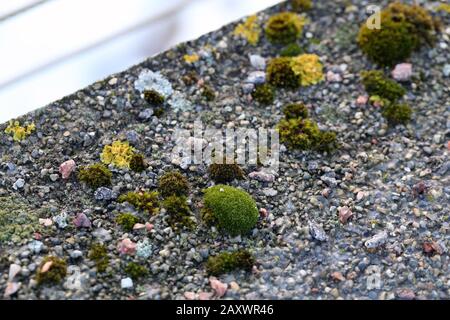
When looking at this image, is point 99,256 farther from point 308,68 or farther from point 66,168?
point 308,68

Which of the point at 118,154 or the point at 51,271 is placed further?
the point at 118,154

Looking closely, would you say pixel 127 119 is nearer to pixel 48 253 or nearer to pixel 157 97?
pixel 157 97

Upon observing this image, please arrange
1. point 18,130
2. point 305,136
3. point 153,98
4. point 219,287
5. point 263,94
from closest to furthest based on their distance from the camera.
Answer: point 219,287 < point 18,130 < point 305,136 < point 153,98 < point 263,94

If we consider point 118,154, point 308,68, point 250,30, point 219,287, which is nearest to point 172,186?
point 118,154

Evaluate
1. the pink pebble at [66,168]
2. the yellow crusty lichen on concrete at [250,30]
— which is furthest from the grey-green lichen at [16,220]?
the yellow crusty lichen on concrete at [250,30]

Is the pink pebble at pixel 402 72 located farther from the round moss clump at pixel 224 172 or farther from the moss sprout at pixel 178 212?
the moss sprout at pixel 178 212
